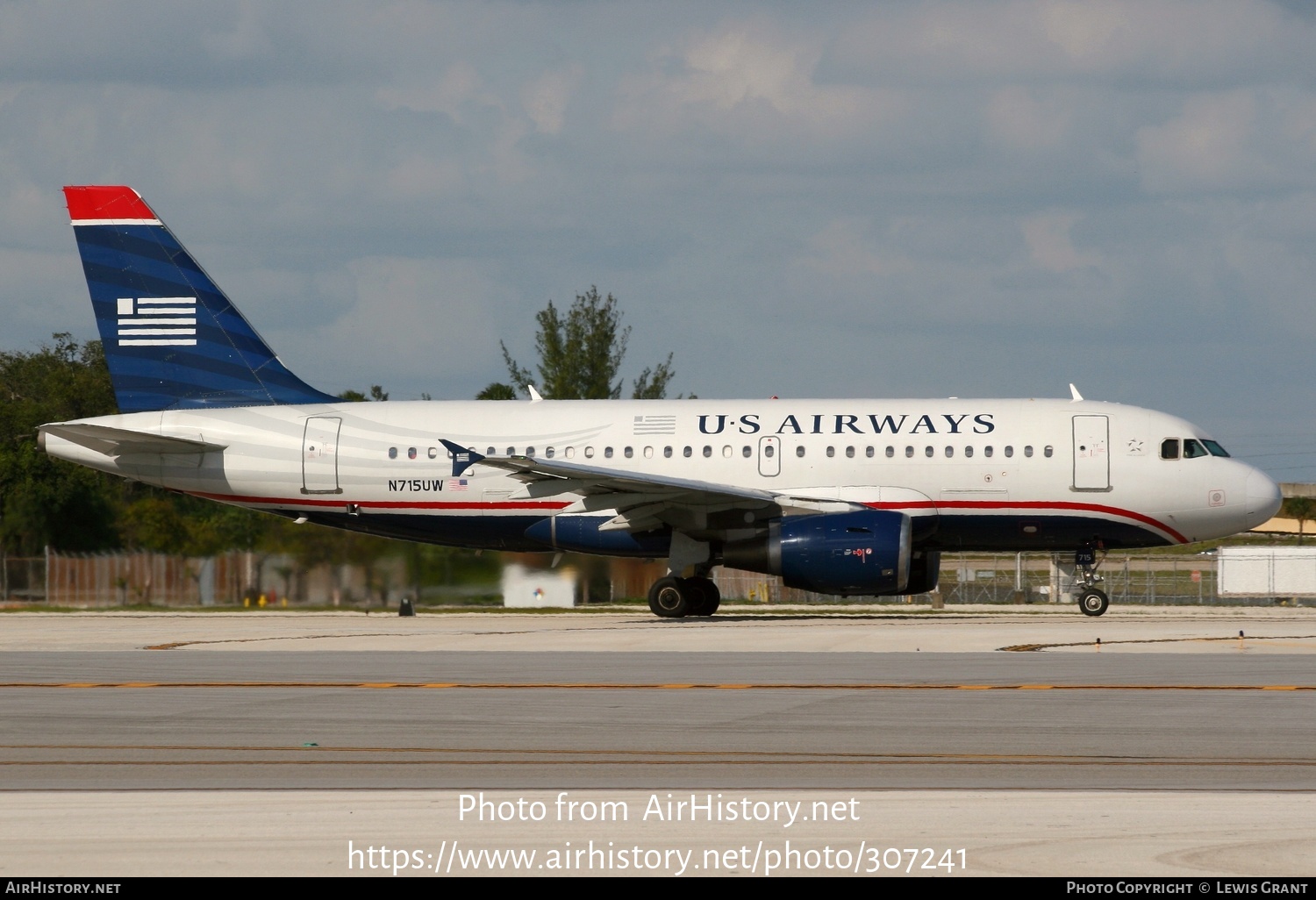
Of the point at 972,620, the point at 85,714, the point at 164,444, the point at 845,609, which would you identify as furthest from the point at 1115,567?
the point at 85,714

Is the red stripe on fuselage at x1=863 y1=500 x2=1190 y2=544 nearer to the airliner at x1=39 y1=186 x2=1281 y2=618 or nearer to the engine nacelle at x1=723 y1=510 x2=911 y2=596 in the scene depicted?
the airliner at x1=39 y1=186 x2=1281 y2=618

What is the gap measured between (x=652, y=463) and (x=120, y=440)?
10044 millimetres

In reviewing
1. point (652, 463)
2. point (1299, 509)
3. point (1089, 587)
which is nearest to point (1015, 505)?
point (1089, 587)

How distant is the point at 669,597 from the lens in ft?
94.1

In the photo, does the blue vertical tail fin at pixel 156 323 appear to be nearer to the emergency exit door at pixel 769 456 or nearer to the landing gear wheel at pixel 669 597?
the landing gear wheel at pixel 669 597

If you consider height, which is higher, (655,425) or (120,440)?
(655,425)

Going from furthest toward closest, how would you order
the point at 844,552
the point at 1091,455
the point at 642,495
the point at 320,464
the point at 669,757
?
the point at 320,464
the point at 1091,455
the point at 642,495
the point at 844,552
the point at 669,757

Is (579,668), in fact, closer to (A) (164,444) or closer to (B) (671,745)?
(B) (671,745)

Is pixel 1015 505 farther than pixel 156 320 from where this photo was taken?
No

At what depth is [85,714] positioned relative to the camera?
45.5ft

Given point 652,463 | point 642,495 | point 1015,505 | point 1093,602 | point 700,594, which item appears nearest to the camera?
point 642,495

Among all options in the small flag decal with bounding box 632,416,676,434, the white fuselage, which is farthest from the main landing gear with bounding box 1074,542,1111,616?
the small flag decal with bounding box 632,416,676,434

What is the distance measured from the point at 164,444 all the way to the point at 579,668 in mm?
14849

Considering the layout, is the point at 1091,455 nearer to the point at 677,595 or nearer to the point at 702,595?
the point at 702,595
